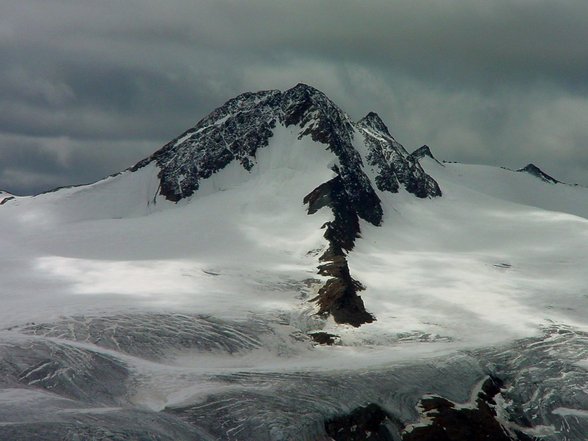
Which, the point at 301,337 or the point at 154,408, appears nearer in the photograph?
the point at 154,408

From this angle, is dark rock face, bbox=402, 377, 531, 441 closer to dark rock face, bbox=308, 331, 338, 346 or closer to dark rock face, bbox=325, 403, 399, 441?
dark rock face, bbox=325, 403, 399, 441

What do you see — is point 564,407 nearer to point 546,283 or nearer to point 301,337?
point 301,337

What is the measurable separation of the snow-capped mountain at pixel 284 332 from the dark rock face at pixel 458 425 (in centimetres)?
21

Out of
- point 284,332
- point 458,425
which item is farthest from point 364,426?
point 284,332

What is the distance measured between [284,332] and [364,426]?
31342 millimetres

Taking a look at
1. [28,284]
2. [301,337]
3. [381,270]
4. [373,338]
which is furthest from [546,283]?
[28,284]

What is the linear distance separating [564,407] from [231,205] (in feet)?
363

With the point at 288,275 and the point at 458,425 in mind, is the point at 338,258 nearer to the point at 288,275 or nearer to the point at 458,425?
the point at 288,275

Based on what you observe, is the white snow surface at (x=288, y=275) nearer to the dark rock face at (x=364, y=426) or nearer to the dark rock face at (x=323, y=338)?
the dark rock face at (x=323, y=338)

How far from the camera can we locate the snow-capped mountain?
79438mm

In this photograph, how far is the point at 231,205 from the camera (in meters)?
197

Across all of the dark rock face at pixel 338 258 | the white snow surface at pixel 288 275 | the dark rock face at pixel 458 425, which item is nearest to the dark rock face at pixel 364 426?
the dark rock face at pixel 458 425

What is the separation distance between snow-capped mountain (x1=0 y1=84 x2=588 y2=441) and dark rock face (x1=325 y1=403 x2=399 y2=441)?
0.20m

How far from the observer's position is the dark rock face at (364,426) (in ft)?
268
